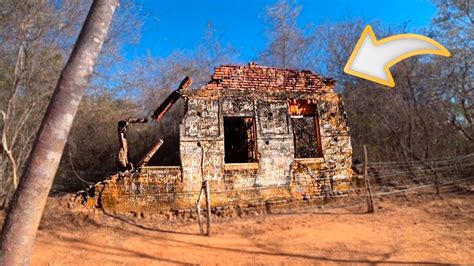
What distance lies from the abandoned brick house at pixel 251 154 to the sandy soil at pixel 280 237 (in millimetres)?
637

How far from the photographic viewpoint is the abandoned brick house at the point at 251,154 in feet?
31.7

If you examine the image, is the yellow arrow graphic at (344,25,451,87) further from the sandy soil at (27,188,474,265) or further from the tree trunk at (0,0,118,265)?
the tree trunk at (0,0,118,265)

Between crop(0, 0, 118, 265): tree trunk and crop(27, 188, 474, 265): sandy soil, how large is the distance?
3987 millimetres

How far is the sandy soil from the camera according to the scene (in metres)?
6.67

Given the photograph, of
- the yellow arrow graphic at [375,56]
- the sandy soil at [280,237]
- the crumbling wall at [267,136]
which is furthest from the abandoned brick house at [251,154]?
the yellow arrow graphic at [375,56]

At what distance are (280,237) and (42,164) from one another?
5841 millimetres

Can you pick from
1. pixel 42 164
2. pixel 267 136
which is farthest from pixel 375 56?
pixel 42 164

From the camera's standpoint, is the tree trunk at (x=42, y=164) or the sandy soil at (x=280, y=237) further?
the sandy soil at (x=280, y=237)

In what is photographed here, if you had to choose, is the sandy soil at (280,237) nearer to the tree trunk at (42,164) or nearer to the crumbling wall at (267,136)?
the crumbling wall at (267,136)

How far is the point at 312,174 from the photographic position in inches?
421

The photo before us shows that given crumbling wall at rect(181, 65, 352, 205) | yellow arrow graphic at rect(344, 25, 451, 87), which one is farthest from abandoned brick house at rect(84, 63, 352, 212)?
yellow arrow graphic at rect(344, 25, 451, 87)

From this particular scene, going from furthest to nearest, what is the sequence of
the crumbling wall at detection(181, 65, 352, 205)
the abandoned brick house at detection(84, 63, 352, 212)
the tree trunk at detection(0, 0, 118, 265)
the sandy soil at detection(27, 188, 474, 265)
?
the crumbling wall at detection(181, 65, 352, 205) → the abandoned brick house at detection(84, 63, 352, 212) → the sandy soil at detection(27, 188, 474, 265) → the tree trunk at detection(0, 0, 118, 265)

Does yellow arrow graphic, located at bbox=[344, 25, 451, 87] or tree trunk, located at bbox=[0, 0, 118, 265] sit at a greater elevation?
yellow arrow graphic, located at bbox=[344, 25, 451, 87]

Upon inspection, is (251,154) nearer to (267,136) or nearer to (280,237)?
(267,136)
